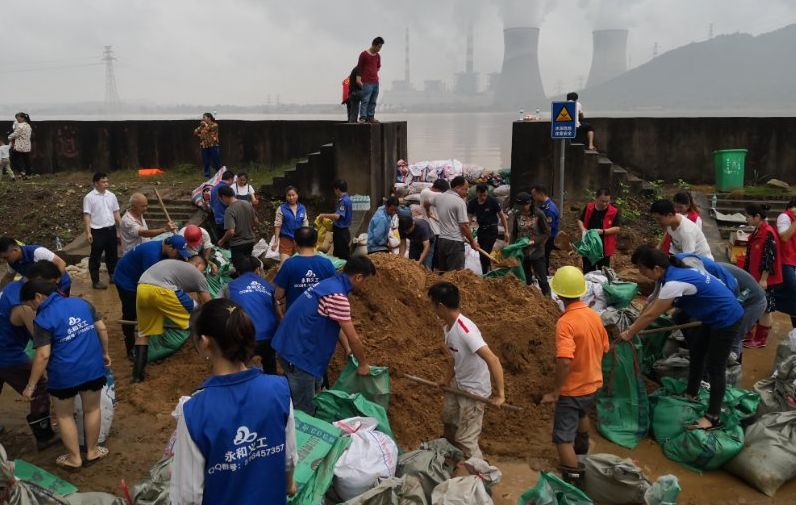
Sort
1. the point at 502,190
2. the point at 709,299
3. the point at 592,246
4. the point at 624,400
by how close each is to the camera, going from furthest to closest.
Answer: the point at 502,190 < the point at 592,246 < the point at 624,400 < the point at 709,299

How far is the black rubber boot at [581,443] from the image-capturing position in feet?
15.1

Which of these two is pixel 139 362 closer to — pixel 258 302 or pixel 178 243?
pixel 178 243

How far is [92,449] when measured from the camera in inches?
177

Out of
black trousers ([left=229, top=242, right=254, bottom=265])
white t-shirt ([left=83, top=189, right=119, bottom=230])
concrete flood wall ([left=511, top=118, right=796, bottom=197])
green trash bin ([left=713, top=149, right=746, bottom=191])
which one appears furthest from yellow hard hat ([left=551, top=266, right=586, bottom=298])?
concrete flood wall ([left=511, top=118, right=796, bottom=197])

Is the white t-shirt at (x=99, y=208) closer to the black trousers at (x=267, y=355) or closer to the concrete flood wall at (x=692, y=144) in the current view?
the black trousers at (x=267, y=355)

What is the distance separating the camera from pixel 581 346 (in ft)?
13.4

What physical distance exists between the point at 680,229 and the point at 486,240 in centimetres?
284

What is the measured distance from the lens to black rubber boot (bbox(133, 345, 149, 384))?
5.67 m

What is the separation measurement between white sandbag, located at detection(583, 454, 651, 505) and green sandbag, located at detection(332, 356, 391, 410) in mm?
1498

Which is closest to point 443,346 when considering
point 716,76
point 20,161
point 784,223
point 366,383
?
point 366,383

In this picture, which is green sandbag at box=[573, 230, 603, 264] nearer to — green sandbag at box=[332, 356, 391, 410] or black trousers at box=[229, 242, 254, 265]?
green sandbag at box=[332, 356, 391, 410]

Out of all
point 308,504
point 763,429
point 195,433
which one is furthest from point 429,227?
point 195,433

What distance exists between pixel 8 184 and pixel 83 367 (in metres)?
10.8

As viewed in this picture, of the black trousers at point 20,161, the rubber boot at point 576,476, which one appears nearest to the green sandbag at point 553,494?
the rubber boot at point 576,476
